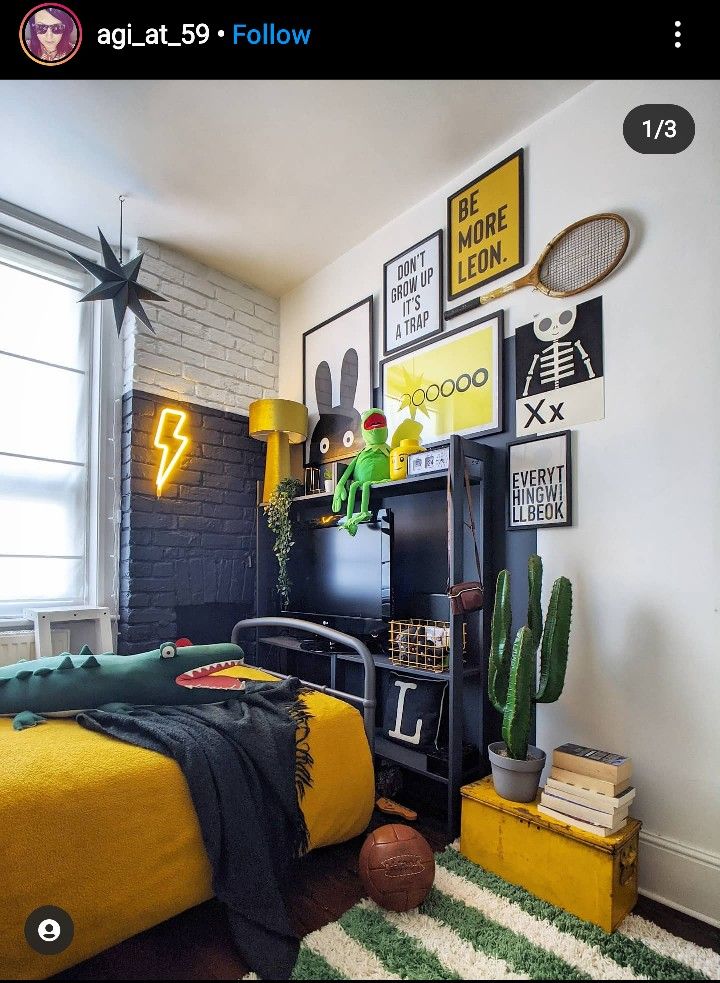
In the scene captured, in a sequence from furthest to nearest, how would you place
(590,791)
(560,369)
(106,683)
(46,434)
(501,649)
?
(46,434), (560,369), (501,649), (106,683), (590,791)

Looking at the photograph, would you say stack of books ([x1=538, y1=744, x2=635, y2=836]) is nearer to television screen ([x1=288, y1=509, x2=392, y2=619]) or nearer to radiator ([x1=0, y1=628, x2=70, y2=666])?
television screen ([x1=288, y1=509, x2=392, y2=619])

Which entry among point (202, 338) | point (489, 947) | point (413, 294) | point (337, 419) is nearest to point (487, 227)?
point (413, 294)

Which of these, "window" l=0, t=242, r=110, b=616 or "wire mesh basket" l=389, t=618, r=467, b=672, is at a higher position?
"window" l=0, t=242, r=110, b=616

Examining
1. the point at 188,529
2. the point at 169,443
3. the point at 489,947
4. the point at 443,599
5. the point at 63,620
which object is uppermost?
the point at 169,443

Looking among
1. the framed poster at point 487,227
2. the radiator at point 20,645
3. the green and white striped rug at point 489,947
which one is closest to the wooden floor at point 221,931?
the green and white striped rug at point 489,947

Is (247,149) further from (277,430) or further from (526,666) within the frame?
(526,666)

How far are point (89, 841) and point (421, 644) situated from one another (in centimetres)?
127

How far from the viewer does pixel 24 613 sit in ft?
8.77

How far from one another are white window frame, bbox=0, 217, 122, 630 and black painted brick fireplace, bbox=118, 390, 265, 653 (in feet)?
0.23

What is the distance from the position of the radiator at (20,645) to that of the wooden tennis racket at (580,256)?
8.46 ft

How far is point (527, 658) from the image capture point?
1.74m

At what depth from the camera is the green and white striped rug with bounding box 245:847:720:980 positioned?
4.26ft

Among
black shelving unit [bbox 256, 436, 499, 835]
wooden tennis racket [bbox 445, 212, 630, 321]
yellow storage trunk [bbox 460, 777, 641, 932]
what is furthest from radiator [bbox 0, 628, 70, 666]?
wooden tennis racket [bbox 445, 212, 630, 321]
